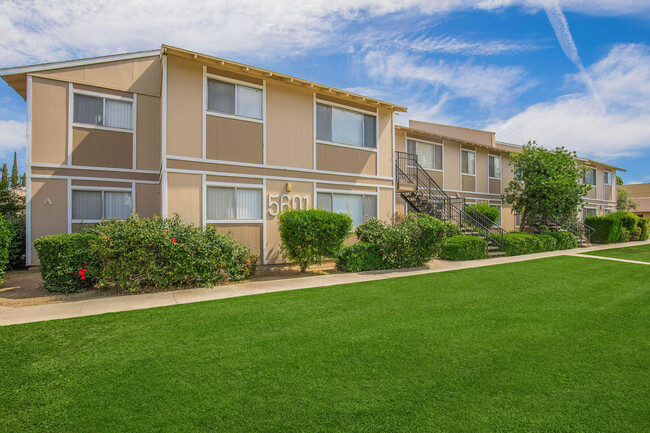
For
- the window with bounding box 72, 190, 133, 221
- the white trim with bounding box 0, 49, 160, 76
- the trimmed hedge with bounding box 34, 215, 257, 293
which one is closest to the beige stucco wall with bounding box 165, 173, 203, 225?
the trimmed hedge with bounding box 34, 215, 257, 293

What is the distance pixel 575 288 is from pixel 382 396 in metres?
6.96

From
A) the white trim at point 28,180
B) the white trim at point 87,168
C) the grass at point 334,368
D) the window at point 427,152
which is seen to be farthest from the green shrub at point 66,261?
the window at point 427,152

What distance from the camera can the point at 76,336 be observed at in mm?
4621

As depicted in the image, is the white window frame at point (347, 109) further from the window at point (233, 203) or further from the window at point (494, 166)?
the window at point (494, 166)

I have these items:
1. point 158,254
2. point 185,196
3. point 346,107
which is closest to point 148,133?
point 185,196

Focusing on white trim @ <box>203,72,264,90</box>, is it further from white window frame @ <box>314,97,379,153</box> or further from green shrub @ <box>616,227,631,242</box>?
green shrub @ <box>616,227,631,242</box>

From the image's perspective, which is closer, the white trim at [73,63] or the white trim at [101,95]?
the white trim at [73,63]

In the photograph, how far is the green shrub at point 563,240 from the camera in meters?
17.1

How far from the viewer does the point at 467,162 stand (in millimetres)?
19594

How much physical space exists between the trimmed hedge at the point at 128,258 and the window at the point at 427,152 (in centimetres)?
1251

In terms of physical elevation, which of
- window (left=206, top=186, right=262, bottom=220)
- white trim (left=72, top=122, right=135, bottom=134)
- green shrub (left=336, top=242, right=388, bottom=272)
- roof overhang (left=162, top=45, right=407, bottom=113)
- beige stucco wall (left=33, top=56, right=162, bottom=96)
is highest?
beige stucco wall (left=33, top=56, right=162, bottom=96)

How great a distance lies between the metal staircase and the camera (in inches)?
586

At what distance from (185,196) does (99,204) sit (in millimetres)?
4199

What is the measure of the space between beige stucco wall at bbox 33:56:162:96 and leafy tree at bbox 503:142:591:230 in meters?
18.9
